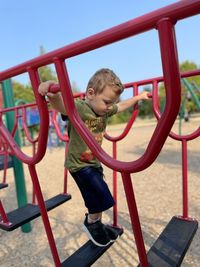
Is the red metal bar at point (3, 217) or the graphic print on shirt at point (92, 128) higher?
the graphic print on shirt at point (92, 128)

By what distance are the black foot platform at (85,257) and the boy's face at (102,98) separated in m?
0.70

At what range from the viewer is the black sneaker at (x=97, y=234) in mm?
1625

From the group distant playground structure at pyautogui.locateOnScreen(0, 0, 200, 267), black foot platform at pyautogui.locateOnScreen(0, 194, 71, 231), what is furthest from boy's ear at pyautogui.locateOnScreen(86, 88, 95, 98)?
black foot platform at pyautogui.locateOnScreen(0, 194, 71, 231)

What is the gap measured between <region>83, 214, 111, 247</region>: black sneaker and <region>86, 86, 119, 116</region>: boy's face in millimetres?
641

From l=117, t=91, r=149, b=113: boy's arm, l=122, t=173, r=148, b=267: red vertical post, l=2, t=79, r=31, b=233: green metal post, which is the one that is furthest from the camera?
l=2, t=79, r=31, b=233: green metal post

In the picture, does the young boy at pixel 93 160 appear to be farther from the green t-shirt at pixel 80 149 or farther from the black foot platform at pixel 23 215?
the black foot platform at pixel 23 215

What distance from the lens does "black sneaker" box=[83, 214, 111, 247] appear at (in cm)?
162

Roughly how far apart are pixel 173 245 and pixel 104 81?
846 millimetres

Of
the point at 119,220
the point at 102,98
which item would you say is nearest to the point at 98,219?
the point at 102,98

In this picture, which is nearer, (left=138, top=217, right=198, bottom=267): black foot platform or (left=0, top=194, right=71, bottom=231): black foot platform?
(left=138, top=217, right=198, bottom=267): black foot platform

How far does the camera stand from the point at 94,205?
5.28 ft

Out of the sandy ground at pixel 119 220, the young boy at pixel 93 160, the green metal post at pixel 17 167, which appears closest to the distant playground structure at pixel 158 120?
the young boy at pixel 93 160

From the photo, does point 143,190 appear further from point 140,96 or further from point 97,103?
point 97,103

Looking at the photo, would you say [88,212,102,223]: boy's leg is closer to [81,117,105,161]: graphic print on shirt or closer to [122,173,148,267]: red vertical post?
[81,117,105,161]: graphic print on shirt
